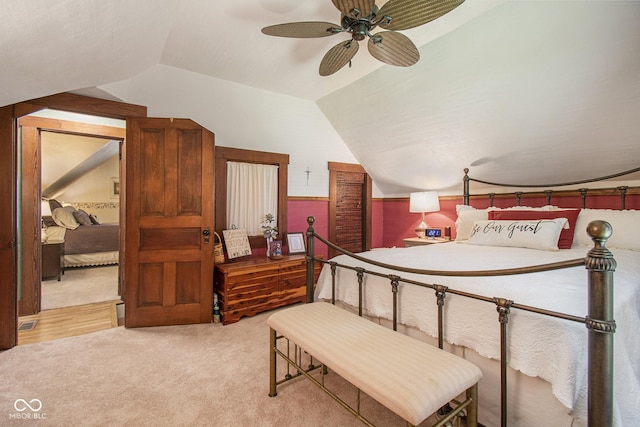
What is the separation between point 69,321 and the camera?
10.3 feet

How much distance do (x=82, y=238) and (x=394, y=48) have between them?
600cm

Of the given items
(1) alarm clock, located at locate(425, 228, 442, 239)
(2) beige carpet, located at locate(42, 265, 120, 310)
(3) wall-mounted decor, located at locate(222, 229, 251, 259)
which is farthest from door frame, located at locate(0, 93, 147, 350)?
(1) alarm clock, located at locate(425, 228, 442, 239)

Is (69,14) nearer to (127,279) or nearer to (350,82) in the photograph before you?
(127,279)

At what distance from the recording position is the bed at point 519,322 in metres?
1.15

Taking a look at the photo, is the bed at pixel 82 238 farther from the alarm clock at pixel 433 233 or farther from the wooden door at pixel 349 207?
the alarm clock at pixel 433 233

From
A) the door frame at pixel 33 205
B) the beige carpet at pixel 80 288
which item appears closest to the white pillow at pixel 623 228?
the door frame at pixel 33 205

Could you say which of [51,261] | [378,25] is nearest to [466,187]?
[378,25]

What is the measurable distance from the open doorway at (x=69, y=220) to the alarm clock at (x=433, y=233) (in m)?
4.02

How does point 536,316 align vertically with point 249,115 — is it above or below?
below

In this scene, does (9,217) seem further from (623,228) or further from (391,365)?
(623,228)

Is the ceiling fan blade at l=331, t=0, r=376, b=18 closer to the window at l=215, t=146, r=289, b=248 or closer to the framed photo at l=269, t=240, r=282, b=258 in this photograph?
the window at l=215, t=146, r=289, b=248

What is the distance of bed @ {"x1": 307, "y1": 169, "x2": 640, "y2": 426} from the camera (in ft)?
3.78

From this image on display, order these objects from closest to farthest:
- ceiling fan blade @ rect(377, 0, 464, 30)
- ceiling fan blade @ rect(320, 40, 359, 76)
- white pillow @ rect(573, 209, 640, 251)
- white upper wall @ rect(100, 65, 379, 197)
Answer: ceiling fan blade @ rect(377, 0, 464, 30), ceiling fan blade @ rect(320, 40, 359, 76), white pillow @ rect(573, 209, 640, 251), white upper wall @ rect(100, 65, 379, 197)

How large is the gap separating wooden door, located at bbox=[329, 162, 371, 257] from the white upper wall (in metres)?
0.15
